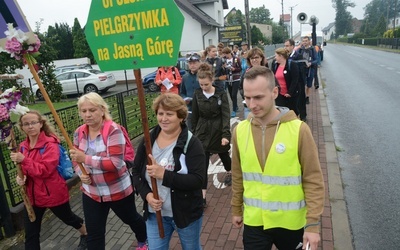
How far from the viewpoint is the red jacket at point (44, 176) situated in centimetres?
340

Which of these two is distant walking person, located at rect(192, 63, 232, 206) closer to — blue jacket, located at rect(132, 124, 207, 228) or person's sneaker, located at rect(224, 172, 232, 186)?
person's sneaker, located at rect(224, 172, 232, 186)

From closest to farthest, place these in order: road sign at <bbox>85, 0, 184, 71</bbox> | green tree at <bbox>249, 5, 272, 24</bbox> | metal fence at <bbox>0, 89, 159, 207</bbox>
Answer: road sign at <bbox>85, 0, 184, 71</bbox>
metal fence at <bbox>0, 89, 159, 207</bbox>
green tree at <bbox>249, 5, 272, 24</bbox>

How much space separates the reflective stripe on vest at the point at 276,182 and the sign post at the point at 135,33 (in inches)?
29.3

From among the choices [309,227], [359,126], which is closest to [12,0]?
[309,227]

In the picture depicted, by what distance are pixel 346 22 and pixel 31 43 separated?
5556 inches

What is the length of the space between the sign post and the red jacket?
1448mm

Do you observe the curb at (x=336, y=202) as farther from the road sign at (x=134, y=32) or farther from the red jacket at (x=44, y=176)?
the red jacket at (x=44, y=176)

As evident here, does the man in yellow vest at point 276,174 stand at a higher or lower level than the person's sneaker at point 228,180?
higher

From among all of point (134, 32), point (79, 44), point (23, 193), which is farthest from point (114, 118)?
point (79, 44)

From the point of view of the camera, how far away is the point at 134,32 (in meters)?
2.30

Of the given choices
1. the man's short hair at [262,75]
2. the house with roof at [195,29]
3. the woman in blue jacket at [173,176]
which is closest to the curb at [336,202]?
the woman in blue jacket at [173,176]

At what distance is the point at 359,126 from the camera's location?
855cm

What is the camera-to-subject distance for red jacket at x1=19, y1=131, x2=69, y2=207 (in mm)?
3398

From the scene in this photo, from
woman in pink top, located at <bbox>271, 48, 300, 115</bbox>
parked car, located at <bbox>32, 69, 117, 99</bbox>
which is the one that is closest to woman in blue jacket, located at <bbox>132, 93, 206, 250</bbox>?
woman in pink top, located at <bbox>271, 48, 300, 115</bbox>
